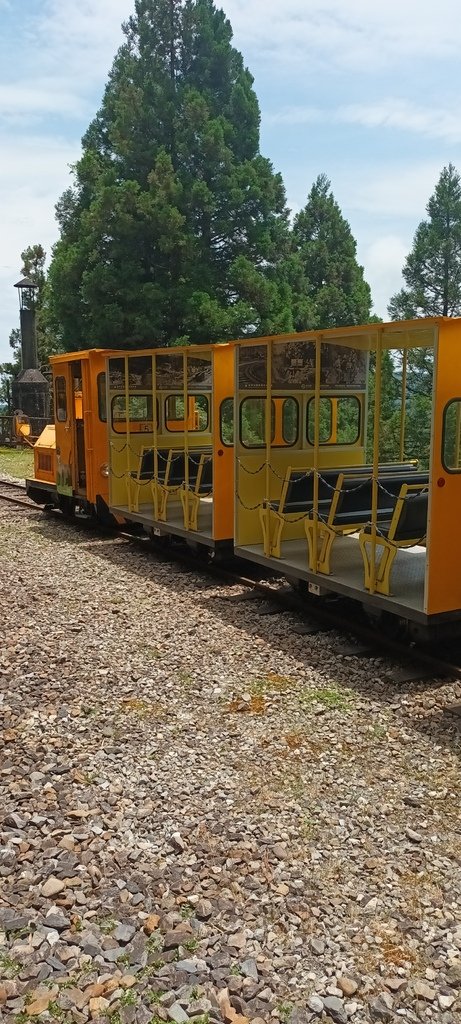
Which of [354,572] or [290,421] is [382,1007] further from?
[290,421]

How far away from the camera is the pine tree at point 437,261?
1159 inches

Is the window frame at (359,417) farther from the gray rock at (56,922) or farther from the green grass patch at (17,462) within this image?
the green grass patch at (17,462)

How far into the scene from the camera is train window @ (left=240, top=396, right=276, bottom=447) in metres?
8.91

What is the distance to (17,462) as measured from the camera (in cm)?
2444

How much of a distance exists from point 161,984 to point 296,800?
1.51 meters

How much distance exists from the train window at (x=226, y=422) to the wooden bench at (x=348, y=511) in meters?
1.89

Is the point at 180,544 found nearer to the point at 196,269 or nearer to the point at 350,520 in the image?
the point at 350,520

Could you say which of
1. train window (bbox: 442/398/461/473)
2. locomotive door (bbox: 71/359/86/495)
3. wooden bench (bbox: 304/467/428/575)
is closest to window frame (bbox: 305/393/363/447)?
wooden bench (bbox: 304/467/428/575)

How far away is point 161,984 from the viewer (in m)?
3.24

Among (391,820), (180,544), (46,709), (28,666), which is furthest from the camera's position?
(180,544)

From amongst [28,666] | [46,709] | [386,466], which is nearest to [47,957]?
[46,709]

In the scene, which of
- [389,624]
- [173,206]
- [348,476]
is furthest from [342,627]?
[173,206]

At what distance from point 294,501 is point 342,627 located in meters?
1.74

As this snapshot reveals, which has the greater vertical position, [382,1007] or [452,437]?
[452,437]
